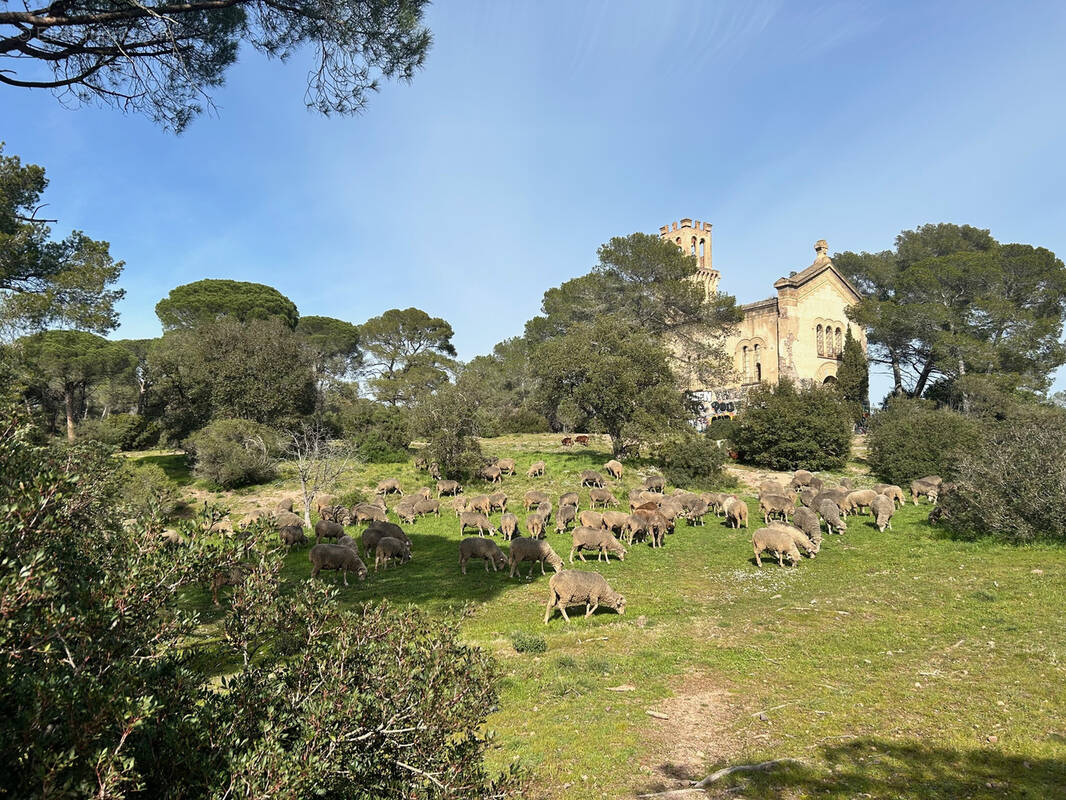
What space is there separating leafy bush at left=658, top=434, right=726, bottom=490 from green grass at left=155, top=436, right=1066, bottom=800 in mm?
12795

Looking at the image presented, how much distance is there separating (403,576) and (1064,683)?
42.1ft

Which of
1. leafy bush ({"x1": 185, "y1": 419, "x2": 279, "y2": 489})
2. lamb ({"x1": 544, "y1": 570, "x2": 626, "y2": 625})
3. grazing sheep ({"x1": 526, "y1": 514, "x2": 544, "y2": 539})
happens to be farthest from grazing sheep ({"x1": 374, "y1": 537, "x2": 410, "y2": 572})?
leafy bush ({"x1": 185, "y1": 419, "x2": 279, "y2": 489})

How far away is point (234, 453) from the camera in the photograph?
90.3 feet

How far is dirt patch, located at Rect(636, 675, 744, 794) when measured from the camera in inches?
229

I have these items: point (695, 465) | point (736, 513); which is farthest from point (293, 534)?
point (695, 465)

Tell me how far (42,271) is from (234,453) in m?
13.0

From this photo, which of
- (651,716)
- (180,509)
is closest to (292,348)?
(180,509)

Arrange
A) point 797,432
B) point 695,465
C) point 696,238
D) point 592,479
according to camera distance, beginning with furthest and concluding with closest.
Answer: point 696,238, point 797,432, point 695,465, point 592,479

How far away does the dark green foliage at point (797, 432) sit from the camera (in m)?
32.1

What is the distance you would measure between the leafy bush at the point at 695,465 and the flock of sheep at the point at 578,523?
2040 millimetres

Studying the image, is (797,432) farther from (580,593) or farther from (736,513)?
(580,593)

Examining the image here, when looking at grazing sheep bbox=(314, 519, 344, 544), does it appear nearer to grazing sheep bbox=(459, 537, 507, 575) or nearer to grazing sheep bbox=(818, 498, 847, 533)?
grazing sheep bbox=(459, 537, 507, 575)

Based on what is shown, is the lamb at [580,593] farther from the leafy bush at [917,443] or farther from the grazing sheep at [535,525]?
the leafy bush at [917,443]

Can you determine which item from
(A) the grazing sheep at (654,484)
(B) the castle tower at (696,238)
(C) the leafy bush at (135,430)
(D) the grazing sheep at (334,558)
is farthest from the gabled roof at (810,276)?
(C) the leafy bush at (135,430)
